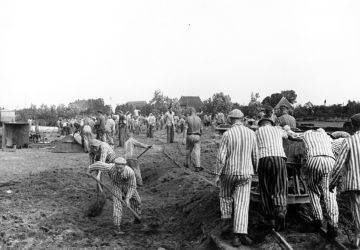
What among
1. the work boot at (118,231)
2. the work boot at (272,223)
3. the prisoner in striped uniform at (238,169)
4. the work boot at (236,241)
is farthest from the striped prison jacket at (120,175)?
the work boot at (272,223)

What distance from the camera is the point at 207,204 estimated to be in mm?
9156

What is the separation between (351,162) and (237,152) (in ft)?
5.22

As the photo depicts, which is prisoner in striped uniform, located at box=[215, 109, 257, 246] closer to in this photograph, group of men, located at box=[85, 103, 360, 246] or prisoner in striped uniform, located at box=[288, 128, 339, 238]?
group of men, located at box=[85, 103, 360, 246]

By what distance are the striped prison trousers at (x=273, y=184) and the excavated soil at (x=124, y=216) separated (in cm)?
44

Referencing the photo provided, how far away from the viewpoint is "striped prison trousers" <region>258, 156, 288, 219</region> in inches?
253

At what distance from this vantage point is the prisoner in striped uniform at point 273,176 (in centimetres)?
644

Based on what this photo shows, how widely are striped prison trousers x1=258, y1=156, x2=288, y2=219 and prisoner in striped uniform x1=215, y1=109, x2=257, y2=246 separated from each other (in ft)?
0.67

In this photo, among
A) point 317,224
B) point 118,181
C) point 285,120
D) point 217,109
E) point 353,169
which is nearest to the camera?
point 353,169

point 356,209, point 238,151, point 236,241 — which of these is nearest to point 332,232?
point 356,209

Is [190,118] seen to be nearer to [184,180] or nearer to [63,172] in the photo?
[184,180]

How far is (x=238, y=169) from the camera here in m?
6.38

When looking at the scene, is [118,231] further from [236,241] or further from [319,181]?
[319,181]

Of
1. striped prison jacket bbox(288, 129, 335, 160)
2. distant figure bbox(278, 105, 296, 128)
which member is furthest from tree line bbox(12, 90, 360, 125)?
striped prison jacket bbox(288, 129, 335, 160)

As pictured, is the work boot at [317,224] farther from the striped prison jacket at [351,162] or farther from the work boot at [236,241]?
the work boot at [236,241]
